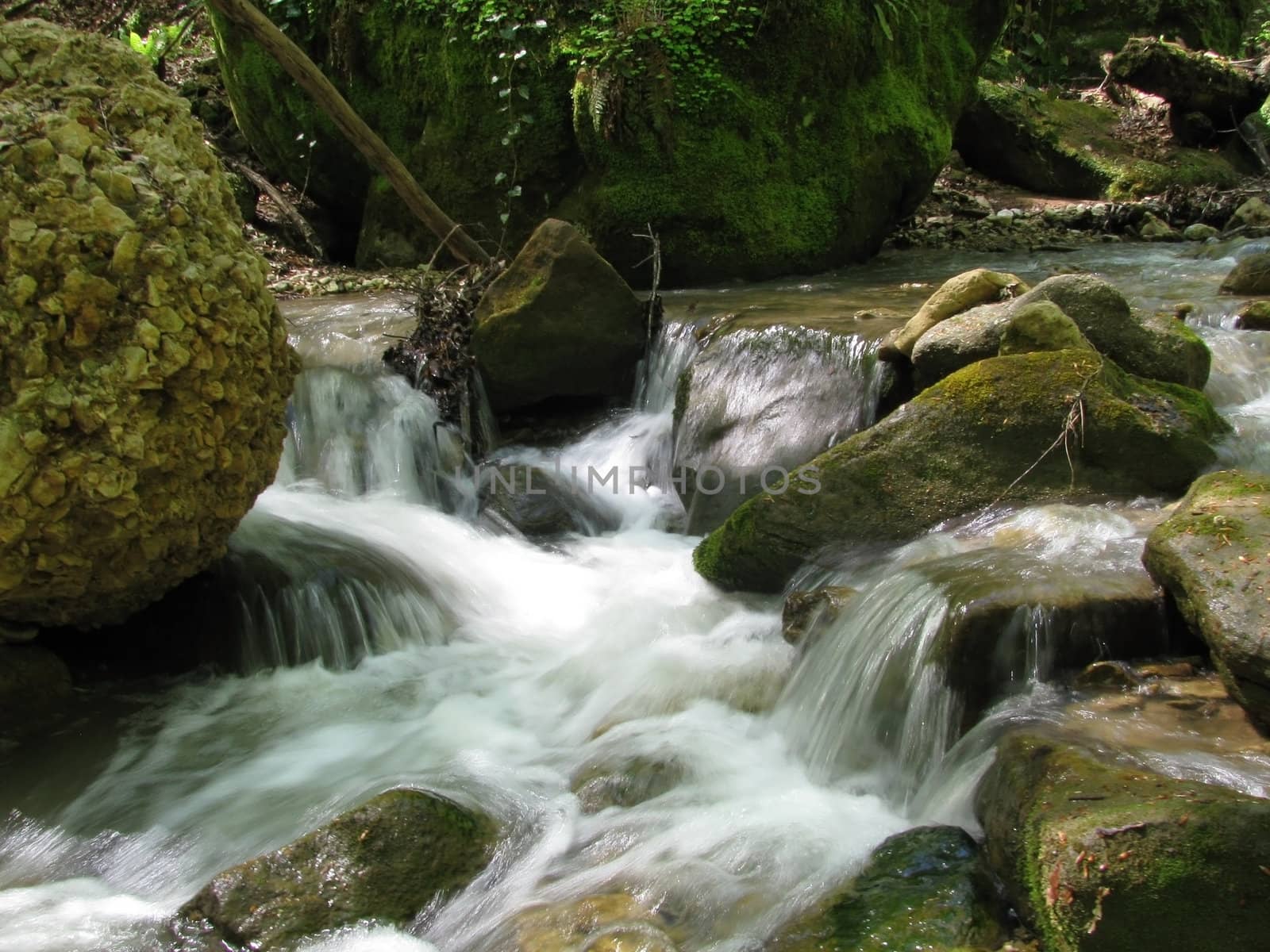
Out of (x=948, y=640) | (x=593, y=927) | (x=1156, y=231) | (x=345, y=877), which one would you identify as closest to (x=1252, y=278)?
(x=1156, y=231)

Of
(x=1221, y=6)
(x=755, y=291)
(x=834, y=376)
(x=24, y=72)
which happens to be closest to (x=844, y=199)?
(x=755, y=291)

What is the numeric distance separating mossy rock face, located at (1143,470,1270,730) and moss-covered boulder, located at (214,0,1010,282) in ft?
19.5

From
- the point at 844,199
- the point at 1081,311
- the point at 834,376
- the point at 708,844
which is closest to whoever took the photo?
the point at 708,844

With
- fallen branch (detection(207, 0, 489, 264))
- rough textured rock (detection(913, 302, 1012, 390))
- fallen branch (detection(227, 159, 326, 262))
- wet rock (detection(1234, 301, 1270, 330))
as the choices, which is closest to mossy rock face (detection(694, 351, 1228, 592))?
rough textured rock (detection(913, 302, 1012, 390))

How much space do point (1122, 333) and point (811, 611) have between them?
2.35 m

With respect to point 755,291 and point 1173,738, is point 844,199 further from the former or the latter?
point 1173,738

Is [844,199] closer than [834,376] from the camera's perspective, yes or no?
No

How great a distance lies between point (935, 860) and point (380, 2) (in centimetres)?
911

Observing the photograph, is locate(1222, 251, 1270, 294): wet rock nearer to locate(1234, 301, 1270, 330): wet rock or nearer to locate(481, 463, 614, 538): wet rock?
locate(1234, 301, 1270, 330): wet rock

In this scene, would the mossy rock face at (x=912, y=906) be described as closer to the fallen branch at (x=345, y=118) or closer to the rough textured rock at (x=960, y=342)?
the rough textured rock at (x=960, y=342)

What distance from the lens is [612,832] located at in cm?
326

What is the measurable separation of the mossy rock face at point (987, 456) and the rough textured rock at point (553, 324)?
8.86 ft

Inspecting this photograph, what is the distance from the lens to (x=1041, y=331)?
4.72m

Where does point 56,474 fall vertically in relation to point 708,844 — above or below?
above
